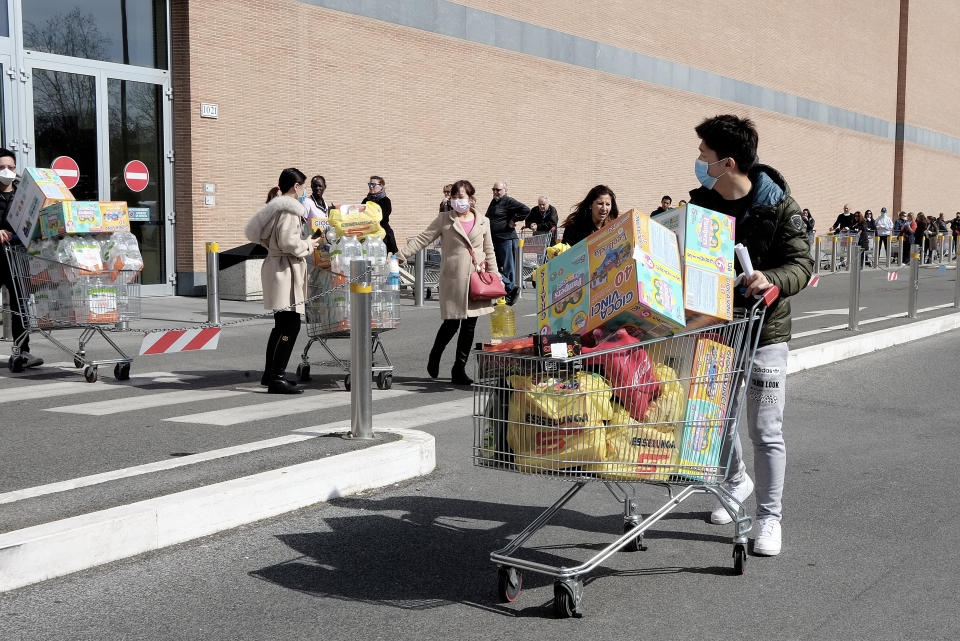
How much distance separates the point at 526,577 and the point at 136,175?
16.1m

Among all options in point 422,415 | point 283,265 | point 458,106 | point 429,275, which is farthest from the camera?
point 458,106

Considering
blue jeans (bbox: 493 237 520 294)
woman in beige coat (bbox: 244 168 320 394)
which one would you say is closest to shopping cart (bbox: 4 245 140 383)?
woman in beige coat (bbox: 244 168 320 394)

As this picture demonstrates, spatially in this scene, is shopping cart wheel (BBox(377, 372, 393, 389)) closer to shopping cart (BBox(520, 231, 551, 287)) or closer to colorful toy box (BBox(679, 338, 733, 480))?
colorful toy box (BBox(679, 338, 733, 480))

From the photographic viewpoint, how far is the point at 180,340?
26.8 feet

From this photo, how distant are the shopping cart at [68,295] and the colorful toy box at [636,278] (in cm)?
653

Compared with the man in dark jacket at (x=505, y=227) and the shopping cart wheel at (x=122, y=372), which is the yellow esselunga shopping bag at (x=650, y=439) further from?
the man in dark jacket at (x=505, y=227)

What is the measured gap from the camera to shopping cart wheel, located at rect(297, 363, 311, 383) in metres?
10.0

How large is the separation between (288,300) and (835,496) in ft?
16.5

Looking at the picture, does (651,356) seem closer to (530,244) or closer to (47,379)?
(47,379)

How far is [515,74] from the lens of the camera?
27.7m

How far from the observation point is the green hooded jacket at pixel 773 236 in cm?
495

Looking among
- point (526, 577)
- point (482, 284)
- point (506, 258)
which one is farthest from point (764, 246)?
point (506, 258)

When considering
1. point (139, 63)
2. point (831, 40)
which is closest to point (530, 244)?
point (139, 63)

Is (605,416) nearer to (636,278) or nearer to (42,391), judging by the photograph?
(636,278)
